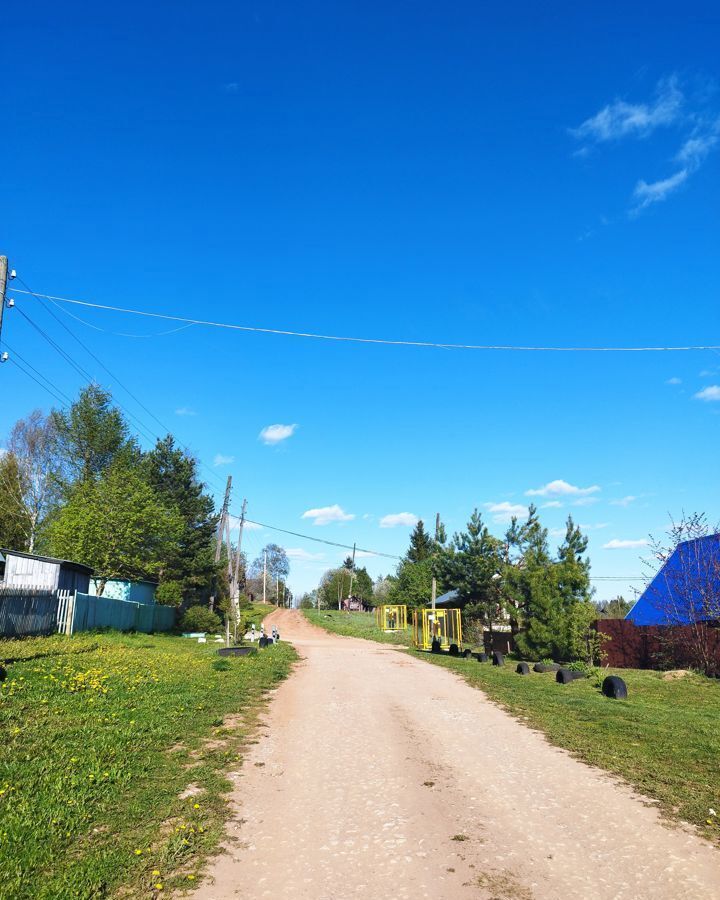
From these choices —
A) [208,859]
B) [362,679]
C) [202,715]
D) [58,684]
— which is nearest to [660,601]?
[362,679]

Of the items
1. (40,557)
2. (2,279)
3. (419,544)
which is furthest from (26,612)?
(419,544)

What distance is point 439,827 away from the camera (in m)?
5.25

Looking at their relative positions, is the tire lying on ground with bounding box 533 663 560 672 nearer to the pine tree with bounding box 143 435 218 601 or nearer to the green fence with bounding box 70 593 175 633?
the green fence with bounding box 70 593 175 633

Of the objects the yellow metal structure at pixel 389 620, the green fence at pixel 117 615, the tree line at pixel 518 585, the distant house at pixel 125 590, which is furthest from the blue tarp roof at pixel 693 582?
the yellow metal structure at pixel 389 620

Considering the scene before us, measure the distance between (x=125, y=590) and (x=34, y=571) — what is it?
38.1ft

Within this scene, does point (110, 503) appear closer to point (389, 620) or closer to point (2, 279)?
point (2, 279)

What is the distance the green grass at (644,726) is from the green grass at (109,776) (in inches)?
177

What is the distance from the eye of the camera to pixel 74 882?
3.96 meters

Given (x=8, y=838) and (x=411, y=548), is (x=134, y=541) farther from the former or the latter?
(x=411, y=548)

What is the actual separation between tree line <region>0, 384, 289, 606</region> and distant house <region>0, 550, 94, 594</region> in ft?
17.1

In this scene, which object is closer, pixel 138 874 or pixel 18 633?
pixel 138 874

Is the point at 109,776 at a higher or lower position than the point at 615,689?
higher

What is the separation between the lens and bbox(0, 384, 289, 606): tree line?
3061 cm

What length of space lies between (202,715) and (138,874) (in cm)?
567
